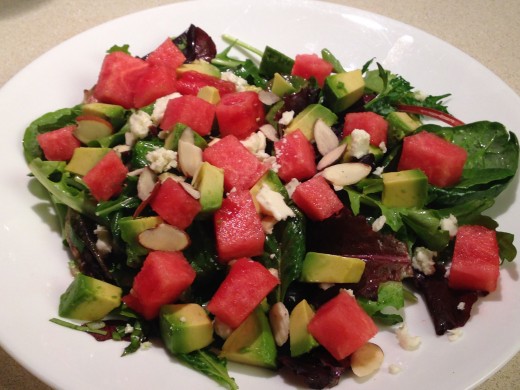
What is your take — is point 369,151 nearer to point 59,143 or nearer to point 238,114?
point 238,114

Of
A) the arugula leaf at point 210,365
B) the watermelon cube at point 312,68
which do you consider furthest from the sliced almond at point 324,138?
the arugula leaf at point 210,365

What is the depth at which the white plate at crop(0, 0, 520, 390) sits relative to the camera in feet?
4.44

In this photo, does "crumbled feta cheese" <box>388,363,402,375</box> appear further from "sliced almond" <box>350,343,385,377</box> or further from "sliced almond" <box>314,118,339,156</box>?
"sliced almond" <box>314,118,339,156</box>

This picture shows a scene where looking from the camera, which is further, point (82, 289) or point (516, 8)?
point (516, 8)

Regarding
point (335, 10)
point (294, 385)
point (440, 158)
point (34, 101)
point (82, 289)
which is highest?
point (335, 10)

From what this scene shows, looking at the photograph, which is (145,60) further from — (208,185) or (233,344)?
(233,344)

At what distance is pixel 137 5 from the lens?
3.10 m

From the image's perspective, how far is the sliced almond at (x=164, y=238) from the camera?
1.52 m

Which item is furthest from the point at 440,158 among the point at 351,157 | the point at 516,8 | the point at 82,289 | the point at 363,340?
the point at 516,8

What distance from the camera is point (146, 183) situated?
164 cm

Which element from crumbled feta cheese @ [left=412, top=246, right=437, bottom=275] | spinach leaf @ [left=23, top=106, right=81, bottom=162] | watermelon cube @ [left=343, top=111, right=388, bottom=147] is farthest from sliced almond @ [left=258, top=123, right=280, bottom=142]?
spinach leaf @ [left=23, top=106, right=81, bottom=162]

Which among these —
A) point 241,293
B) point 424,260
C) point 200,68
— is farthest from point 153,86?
point 424,260

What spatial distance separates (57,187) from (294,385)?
99 cm

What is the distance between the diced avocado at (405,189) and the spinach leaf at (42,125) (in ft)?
3.91
